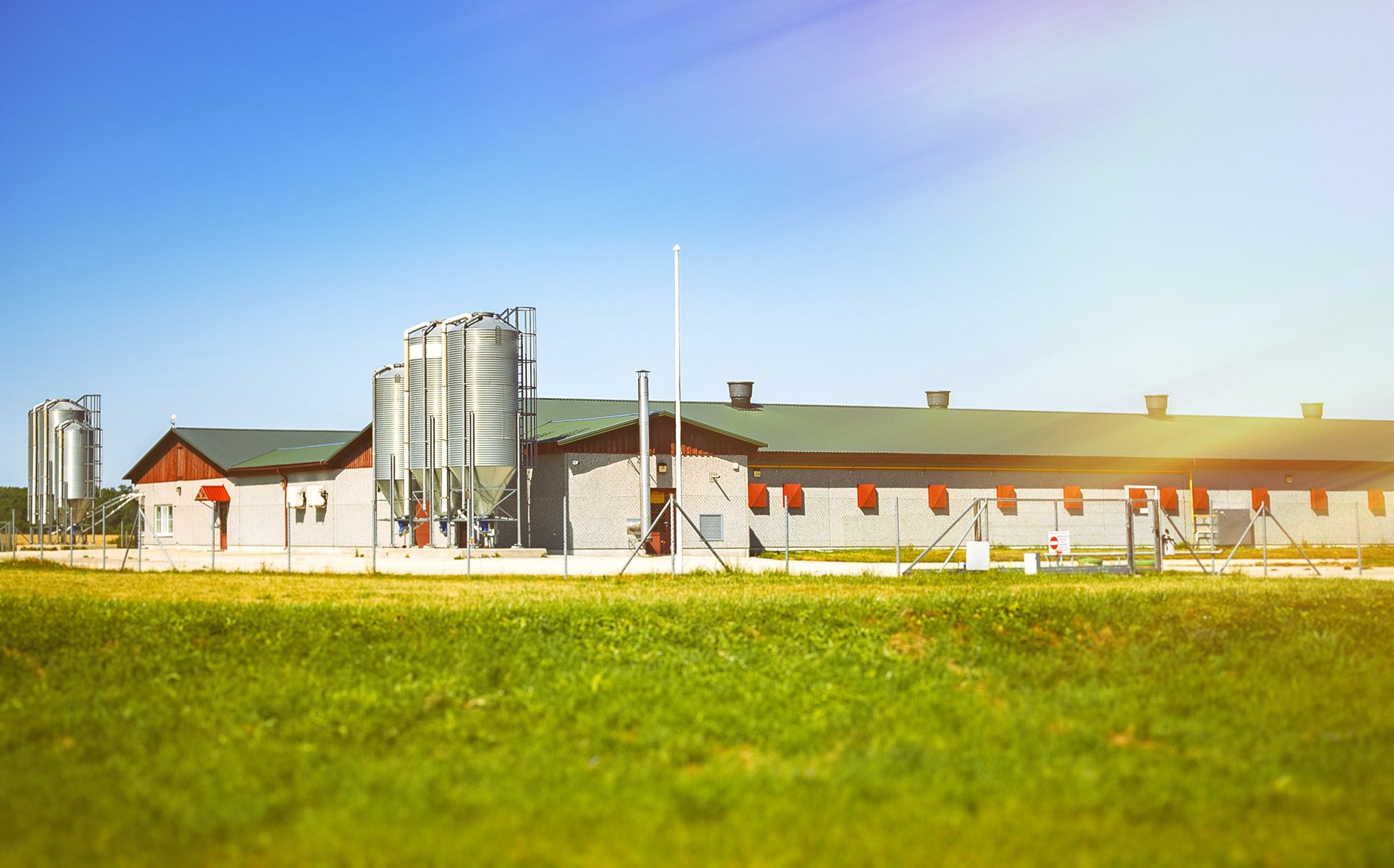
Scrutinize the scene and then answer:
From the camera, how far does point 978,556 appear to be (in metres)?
26.6

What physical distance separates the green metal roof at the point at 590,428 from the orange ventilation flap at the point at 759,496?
1.60 m

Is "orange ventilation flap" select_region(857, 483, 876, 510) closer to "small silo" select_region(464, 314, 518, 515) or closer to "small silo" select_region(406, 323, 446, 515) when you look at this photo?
"small silo" select_region(464, 314, 518, 515)

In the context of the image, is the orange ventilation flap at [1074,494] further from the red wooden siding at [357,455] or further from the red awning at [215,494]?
the red awning at [215,494]

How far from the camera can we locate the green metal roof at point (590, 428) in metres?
40.0

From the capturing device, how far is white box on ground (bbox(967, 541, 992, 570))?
26.6 meters

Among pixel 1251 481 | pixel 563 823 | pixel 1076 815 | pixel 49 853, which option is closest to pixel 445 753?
pixel 563 823

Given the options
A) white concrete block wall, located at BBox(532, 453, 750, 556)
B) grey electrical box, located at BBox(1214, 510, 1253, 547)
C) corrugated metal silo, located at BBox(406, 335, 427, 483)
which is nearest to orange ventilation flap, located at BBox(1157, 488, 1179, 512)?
grey electrical box, located at BBox(1214, 510, 1253, 547)

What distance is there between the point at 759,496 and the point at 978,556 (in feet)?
58.9

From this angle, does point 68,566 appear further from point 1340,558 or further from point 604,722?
point 1340,558

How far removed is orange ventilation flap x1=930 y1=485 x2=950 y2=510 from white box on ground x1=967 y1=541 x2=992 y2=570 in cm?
1994

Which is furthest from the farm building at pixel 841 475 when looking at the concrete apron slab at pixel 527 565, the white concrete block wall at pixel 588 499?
the concrete apron slab at pixel 527 565

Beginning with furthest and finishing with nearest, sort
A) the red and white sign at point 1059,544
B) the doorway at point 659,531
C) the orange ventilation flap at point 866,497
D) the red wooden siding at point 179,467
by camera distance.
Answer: the red wooden siding at point 179,467, the orange ventilation flap at point 866,497, the doorway at point 659,531, the red and white sign at point 1059,544

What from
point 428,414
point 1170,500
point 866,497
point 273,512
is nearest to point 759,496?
point 866,497

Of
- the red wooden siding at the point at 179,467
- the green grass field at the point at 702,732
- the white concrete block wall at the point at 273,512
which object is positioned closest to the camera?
the green grass field at the point at 702,732
